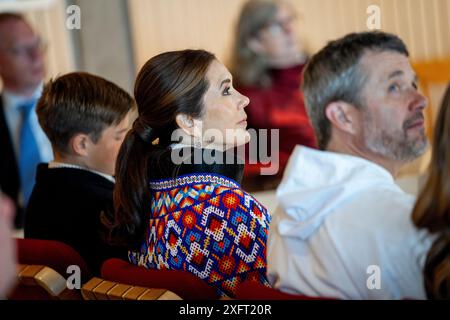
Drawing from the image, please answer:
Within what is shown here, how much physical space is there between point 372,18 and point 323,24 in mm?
3801

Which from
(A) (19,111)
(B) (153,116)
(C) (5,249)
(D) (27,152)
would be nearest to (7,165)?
(D) (27,152)

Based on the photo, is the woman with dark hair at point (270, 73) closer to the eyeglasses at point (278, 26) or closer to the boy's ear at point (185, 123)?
the eyeglasses at point (278, 26)

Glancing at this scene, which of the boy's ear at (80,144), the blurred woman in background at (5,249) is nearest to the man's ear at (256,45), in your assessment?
the boy's ear at (80,144)

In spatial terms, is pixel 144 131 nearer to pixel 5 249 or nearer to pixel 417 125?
pixel 417 125

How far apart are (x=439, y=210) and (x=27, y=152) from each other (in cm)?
310

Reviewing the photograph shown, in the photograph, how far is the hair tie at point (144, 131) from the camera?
217 centimetres

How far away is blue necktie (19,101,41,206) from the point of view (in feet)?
13.3

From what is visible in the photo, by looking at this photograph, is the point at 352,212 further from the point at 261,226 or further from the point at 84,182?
the point at 84,182

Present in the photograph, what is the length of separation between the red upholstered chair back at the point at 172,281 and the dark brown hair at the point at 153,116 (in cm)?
29

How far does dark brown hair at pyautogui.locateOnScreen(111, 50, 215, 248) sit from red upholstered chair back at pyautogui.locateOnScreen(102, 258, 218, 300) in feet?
0.96

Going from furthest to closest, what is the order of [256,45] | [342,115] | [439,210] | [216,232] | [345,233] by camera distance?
[256,45] < [216,232] < [342,115] < [345,233] < [439,210]

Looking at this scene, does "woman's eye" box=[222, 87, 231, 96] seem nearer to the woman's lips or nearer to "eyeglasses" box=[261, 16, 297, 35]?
the woman's lips

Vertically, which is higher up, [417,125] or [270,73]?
[417,125]

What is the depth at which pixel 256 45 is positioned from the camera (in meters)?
5.03
